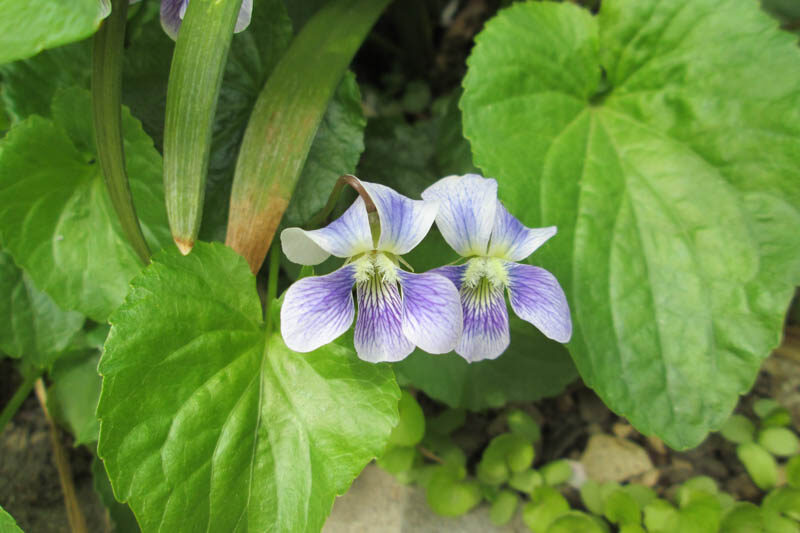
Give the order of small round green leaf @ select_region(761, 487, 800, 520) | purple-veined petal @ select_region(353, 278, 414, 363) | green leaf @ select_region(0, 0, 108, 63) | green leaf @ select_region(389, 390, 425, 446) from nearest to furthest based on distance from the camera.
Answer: green leaf @ select_region(0, 0, 108, 63), purple-veined petal @ select_region(353, 278, 414, 363), small round green leaf @ select_region(761, 487, 800, 520), green leaf @ select_region(389, 390, 425, 446)

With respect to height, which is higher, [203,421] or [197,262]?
[197,262]

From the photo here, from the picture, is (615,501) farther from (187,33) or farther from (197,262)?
(187,33)

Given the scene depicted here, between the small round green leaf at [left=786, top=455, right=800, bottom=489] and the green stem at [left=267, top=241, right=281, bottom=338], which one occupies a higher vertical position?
the green stem at [left=267, top=241, right=281, bottom=338]

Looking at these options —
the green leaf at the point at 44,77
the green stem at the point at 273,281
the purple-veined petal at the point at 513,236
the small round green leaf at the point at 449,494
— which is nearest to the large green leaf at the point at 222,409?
the green stem at the point at 273,281

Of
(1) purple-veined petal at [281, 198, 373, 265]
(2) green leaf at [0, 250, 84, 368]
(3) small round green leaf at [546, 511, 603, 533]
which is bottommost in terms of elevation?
(3) small round green leaf at [546, 511, 603, 533]

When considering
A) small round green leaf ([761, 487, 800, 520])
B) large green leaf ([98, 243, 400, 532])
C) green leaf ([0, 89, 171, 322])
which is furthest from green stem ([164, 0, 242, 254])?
small round green leaf ([761, 487, 800, 520])

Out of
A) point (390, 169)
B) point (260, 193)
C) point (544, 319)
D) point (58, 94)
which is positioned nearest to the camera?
point (544, 319)

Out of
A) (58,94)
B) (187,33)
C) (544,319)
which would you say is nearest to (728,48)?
(544,319)

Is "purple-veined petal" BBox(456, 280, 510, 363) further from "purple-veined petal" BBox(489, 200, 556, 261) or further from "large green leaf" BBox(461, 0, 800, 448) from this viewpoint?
"large green leaf" BBox(461, 0, 800, 448)

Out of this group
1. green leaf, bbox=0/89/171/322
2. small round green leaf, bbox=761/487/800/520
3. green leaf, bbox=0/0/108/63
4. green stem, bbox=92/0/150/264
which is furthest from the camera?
small round green leaf, bbox=761/487/800/520
